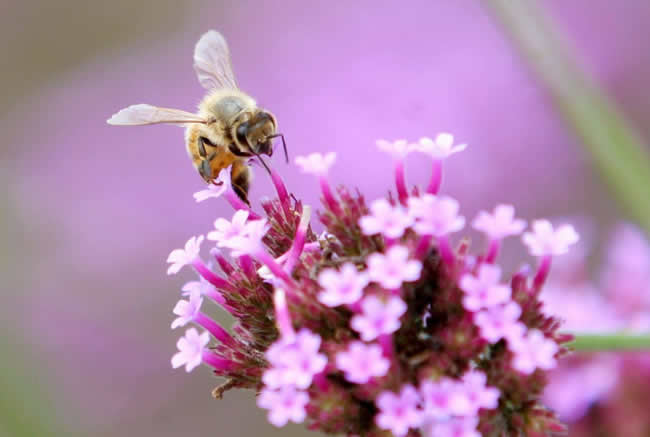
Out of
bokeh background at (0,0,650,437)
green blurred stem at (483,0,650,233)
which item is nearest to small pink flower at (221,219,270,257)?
green blurred stem at (483,0,650,233)

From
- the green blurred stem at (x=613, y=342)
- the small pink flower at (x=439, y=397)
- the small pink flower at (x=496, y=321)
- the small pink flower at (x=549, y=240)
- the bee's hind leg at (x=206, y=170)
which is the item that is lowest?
the small pink flower at (x=439, y=397)

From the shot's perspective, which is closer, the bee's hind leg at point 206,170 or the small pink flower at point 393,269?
the small pink flower at point 393,269

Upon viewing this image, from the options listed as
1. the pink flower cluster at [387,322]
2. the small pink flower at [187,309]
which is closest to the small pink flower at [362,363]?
the pink flower cluster at [387,322]

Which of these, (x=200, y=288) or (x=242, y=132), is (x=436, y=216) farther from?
(x=242, y=132)

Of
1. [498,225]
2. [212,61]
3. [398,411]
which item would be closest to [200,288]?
[398,411]

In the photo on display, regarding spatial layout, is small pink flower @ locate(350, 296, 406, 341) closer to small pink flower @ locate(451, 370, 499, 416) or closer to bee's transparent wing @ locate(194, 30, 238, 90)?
small pink flower @ locate(451, 370, 499, 416)

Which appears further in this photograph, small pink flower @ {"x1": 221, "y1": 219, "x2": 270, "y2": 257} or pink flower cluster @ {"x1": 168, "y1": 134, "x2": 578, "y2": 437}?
small pink flower @ {"x1": 221, "y1": 219, "x2": 270, "y2": 257}

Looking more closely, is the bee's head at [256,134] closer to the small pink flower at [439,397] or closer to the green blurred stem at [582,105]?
the small pink flower at [439,397]
